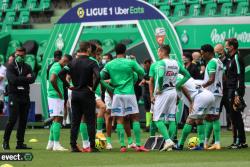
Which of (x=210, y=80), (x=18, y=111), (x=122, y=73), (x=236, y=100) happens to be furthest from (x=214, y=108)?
(x=18, y=111)

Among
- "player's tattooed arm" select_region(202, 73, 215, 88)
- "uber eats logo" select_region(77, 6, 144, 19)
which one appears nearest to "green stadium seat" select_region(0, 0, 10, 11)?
"uber eats logo" select_region(77, 6, 144, 19)

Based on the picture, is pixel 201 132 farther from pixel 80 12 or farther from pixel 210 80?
pixel 80 12

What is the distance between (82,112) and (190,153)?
7.02 feet

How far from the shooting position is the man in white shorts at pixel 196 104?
749 inches

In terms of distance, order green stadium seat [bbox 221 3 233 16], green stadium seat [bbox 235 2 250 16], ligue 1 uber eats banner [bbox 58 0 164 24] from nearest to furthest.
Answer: ligue 1 uber eats banner [bbox 58 0 164 24] < green stadium seat [bbox 235 2 250 16] < green stadium seat [bbox 221 3 233 16]

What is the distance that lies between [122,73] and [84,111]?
1078 mm

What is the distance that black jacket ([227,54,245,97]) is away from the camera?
19344 mm

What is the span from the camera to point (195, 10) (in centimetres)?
3284

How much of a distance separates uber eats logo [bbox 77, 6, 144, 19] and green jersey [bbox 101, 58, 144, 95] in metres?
9.50

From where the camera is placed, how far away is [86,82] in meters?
18.4

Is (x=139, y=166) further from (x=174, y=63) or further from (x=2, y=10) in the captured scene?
(x=2, y=10)

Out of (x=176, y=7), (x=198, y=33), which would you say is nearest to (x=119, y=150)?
(x=198, y=33)

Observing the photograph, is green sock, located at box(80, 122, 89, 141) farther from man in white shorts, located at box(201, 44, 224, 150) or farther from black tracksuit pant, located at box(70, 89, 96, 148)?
man in white shorts, located at box(201, 44, 224, 150)

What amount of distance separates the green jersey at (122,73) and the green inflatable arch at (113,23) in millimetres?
8478
